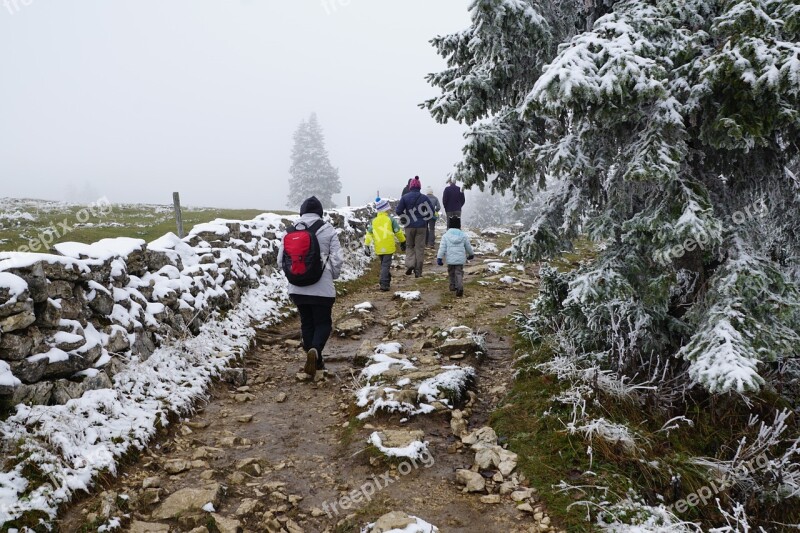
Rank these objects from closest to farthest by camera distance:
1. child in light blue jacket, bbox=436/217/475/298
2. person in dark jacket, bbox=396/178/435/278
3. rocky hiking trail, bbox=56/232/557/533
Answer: rocky hiking trail, bbox=56/232/557/533, child in light blue jacket, bbox=436/217/475/298, person in dark jacket, bbox=396/178/435/278

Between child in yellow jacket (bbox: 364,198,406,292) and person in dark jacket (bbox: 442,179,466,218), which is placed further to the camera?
person in dark jacket (bbox: 442,179,466,218)

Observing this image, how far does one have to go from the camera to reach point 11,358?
411 cm

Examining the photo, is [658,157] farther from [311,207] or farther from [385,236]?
[385,236]

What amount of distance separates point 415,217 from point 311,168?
36.5 meters

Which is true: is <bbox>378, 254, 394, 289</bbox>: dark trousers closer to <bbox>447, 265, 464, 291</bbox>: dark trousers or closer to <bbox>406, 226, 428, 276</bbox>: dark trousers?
<bbox>406, 226, 428, 276</bbox>: dark trousers

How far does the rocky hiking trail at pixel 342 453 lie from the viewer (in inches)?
148

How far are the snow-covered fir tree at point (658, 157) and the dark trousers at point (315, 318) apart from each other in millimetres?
2668

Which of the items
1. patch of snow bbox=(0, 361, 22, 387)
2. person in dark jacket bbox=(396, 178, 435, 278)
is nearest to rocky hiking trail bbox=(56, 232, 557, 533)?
patch of snow bbox=(0, 361, 22, 387)

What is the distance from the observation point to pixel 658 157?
439cm

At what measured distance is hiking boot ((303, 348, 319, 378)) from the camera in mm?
6699

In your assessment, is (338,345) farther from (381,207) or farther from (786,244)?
(786,244)

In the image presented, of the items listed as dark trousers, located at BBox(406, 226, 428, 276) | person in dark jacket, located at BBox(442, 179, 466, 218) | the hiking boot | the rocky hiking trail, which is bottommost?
the rocky hiking trail

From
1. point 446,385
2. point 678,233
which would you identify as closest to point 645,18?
point 678,233

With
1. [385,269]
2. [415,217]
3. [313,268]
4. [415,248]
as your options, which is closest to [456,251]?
[385,269]
